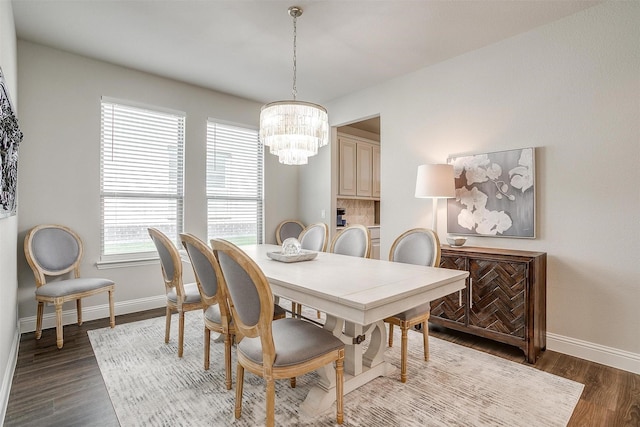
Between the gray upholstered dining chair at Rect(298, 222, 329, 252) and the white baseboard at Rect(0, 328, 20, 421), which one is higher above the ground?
the gray upholstered dining chair at Rect(298, 222, 329, 252)

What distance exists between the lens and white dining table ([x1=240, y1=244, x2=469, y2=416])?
60.7 inches

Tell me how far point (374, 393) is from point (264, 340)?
956 millimetres

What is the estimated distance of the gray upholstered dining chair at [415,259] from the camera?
223 centimetres

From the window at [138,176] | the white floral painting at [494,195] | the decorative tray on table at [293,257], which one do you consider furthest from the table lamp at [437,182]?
the window at [138,176]

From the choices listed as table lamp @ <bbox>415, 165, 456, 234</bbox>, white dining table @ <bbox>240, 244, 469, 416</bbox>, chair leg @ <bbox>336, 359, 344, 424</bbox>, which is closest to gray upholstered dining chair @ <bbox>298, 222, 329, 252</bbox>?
white dining table @ <bbox>240, 244, 469, 416</bbox>

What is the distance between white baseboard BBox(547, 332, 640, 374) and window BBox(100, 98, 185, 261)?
4.04 meters

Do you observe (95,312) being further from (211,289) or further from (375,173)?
(375,173)

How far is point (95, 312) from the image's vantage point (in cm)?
347

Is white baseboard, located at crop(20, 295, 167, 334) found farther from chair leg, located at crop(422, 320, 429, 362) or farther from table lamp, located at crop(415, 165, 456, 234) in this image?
table lamp, located at crop(415, 165, 456, 234)

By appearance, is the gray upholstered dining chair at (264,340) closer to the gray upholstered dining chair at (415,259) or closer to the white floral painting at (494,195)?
the gray upholstered dining chair at (415,259)

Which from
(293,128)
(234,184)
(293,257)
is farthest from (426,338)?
(234,184)

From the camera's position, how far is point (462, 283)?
80.6 inches

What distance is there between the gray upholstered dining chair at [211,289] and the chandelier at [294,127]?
3.31 ft

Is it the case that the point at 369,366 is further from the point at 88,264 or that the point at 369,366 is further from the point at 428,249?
the point at 88,264
